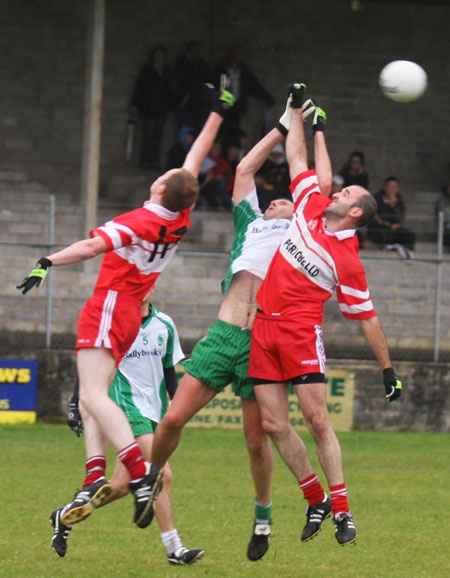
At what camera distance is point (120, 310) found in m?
6.71

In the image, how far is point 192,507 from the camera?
926cm

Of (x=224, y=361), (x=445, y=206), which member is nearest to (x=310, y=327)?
(x=224, y=361)

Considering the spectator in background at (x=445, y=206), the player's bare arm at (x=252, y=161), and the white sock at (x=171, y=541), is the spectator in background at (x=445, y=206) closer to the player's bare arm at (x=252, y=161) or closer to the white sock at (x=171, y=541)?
the player's bare arm at (x=252, y=161)

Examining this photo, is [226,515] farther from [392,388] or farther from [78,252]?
[78,252]

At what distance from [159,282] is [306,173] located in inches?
286

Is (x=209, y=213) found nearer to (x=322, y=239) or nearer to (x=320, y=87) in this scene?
(x=320, y=87)

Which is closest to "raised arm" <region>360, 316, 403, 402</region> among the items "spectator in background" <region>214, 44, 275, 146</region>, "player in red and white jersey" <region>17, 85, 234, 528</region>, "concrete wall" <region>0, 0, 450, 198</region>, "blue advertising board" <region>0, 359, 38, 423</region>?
"player in red and white jersey" <region>17, 85, 234, 528</region>

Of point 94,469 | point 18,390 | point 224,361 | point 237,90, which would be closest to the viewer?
point 94,469

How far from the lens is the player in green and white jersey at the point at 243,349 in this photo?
23.2 ft

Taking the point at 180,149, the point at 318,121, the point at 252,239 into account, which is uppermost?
the point at 180,149

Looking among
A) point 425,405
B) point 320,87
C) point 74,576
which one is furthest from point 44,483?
point 320,87

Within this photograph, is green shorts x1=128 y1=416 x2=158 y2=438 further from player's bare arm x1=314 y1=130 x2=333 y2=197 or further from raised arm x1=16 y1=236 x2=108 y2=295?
player's bare arm x1=314 y1=130 x2=333 y2=197

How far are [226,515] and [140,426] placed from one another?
5.95 feet

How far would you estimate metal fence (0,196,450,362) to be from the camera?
45.1 ft
